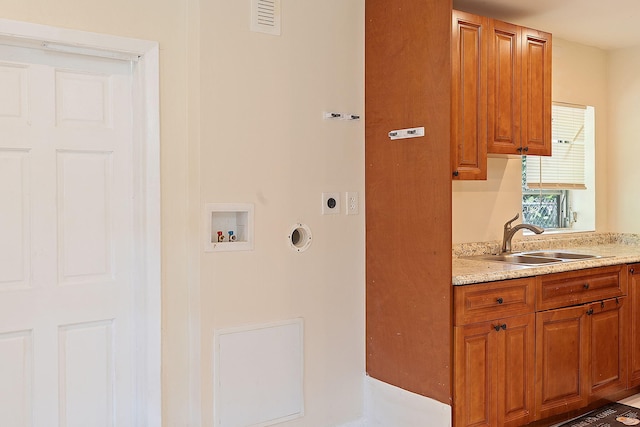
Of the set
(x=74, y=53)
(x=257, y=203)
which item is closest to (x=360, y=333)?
(x=257, y=203)

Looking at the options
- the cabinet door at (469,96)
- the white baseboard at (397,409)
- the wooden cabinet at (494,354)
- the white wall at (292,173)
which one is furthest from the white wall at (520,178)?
the white baseboard at (397,409)

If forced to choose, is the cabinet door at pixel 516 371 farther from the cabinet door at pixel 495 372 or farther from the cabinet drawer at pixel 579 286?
the cabinet drawer at pixel 579 286

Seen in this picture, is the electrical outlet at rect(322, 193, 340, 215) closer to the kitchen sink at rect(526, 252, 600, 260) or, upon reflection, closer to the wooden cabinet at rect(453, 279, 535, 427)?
the wooden cabinet at rect(453, 279, 535, 427)

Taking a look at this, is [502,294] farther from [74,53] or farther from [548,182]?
[74,53]

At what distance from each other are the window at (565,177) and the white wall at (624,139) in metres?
0.21

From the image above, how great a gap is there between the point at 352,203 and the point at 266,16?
42.4 inches

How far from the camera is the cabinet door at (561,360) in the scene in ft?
9.94

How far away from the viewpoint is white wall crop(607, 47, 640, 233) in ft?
14.5

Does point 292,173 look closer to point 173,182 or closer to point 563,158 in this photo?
point 173,182

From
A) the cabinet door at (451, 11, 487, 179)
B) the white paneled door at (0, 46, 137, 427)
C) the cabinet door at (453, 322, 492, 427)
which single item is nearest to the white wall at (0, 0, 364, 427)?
the white paneled door at (0, 46, 137, 427)

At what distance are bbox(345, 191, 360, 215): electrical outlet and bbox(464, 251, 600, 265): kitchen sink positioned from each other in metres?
0.91

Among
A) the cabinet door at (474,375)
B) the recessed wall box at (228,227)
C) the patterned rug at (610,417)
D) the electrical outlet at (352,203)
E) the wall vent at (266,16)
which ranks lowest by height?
the patterned rug at (610,417)

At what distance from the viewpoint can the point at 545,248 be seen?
4035mm

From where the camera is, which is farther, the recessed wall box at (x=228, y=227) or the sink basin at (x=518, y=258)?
the sink basin at (x=518, y=258)
